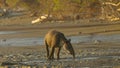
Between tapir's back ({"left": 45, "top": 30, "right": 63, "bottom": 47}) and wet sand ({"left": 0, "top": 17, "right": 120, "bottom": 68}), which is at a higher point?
tapir's back ({"left": 45, "top": 30, "right": 63, "bottom": 47})

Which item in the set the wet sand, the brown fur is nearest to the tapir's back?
the brown fur

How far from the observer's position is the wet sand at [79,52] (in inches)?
678

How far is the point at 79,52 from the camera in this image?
21.5 meters

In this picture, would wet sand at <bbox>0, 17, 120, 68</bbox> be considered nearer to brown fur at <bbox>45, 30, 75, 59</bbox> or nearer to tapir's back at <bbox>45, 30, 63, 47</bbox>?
brown fur at <bbox>45, 30, 75, 59</bbox>

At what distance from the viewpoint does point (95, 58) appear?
1859 cm

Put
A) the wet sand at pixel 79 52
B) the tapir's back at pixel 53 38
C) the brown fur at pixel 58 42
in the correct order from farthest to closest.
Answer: the tapir's back at pixel 53 38 < the brown fur at pixel 58 42 < the wet sand at pixel 79 52

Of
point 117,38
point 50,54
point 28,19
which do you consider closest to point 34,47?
point 117,38

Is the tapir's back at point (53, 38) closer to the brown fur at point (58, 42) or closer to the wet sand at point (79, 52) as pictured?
the brown fur at point (58, 42)

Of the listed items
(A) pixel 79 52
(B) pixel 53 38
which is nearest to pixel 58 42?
(B) pixel 53 38

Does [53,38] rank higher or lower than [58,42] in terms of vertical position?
higher

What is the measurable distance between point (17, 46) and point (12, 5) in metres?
29.6

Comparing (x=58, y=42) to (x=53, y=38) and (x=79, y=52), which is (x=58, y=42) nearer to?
(x=53, y=38)

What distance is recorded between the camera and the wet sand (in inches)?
678

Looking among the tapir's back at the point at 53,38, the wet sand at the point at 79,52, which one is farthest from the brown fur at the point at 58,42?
the wet sand at the point at 79,52
